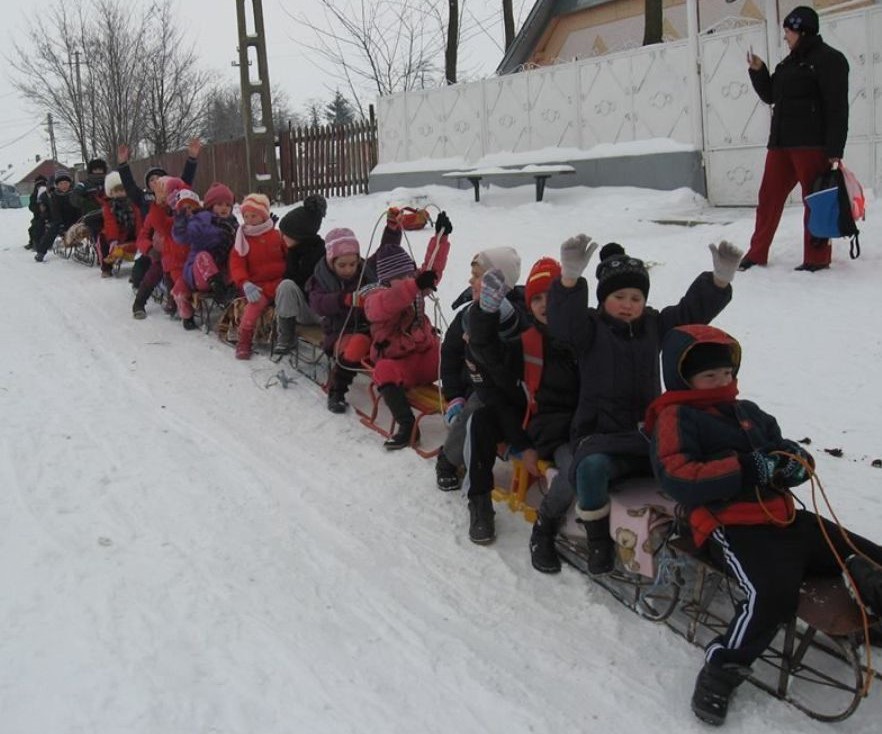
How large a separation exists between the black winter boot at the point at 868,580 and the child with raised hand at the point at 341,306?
3.43 m

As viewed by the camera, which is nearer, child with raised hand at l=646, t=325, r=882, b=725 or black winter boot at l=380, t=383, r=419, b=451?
child with raised hand at l=646, t=325, r=882, b=725

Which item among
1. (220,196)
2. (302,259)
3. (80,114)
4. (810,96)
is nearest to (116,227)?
(220,196)

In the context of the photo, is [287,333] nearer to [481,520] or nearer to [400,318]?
[400,318]

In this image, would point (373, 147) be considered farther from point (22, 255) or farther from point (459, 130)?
point (22, 255)

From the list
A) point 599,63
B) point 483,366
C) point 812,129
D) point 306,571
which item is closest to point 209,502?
point 306,571

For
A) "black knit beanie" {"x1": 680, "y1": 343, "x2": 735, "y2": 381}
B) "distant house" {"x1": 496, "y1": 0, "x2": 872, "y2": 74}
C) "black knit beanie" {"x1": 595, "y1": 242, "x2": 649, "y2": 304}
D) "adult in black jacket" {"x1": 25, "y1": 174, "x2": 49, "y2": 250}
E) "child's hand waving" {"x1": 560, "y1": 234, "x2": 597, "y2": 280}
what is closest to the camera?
"black knit beanie" {"x1": 680, "y1": 343, "x2": 735, "y2": 381}

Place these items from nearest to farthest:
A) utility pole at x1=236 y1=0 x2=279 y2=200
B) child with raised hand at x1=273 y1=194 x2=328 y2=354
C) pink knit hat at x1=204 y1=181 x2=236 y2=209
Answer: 1. child with raised hand at x1=273 y1=194 x2=328 y2=354
2. pink knit hat at x1=204 y1=181 x2=236 y2=209
3. utility pole at x1=236 y1=0 x2=279 y2=200

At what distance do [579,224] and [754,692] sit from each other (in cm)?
794

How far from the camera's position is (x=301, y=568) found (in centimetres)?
371

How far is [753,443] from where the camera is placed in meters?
3.02

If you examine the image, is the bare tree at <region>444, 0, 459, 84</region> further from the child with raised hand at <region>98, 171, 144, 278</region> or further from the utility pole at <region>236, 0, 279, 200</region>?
the child with raised hand at <region>98, 171, 144, 278</region>

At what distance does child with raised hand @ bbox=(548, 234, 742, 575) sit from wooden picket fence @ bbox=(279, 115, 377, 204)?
13.4 metres

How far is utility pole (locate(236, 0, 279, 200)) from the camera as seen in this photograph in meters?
15.8

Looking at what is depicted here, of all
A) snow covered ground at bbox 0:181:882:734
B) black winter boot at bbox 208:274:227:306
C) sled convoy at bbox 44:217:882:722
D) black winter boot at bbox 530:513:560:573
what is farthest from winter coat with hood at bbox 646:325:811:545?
black winter boot at bbox 208:274:227:306
